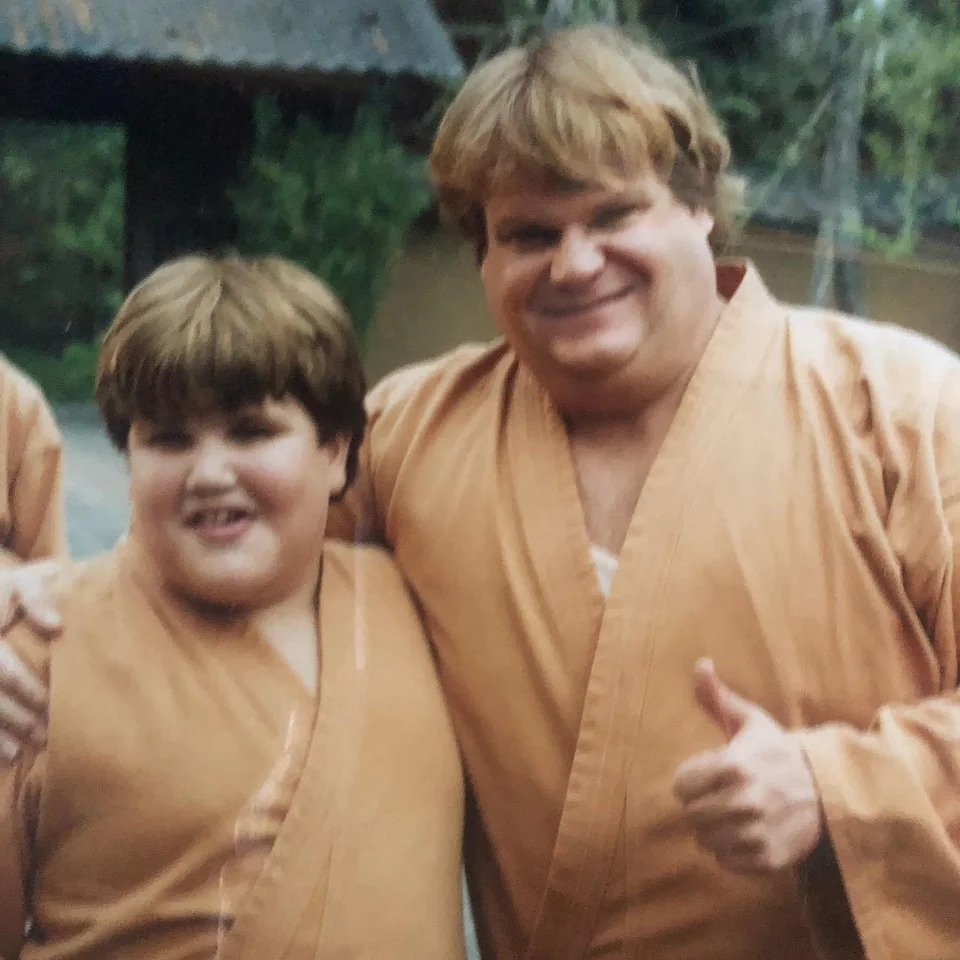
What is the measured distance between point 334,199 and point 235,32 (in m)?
0.12

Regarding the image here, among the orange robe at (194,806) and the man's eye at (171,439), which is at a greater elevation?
the man's eye at (171,439)

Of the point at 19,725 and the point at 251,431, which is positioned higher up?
the point at 251,431

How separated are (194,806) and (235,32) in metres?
0.49

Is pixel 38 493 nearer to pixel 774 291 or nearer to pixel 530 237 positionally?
pixel 530 237

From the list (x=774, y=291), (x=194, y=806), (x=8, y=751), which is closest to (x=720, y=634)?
(x=774, y=291)

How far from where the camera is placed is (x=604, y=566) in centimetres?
75

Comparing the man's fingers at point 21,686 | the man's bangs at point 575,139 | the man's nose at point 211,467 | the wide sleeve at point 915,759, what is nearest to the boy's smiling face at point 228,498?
the man's nose at point 211,467

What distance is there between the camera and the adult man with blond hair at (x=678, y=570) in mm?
696

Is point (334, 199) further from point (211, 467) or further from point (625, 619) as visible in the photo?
point (625, 619)

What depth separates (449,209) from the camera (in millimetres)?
736

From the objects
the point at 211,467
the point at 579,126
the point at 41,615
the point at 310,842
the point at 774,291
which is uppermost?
the point at 579,126

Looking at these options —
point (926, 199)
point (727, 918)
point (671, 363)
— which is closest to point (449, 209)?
point (671, 363)

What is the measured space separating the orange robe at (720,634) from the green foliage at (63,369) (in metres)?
0.19

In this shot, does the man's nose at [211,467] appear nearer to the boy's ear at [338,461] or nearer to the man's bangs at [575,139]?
the boy's ear at [338,461]
